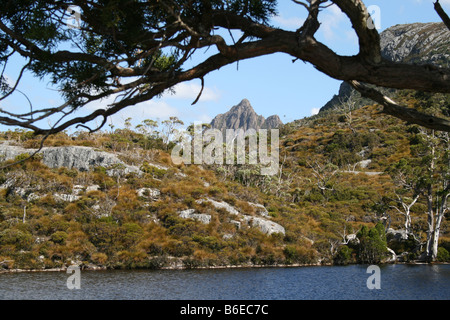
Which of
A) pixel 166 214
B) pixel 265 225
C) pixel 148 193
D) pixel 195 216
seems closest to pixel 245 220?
pixel 265 225

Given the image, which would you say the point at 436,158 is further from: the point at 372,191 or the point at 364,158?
the point at 364,158

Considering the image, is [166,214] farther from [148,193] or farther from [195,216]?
[148,193]

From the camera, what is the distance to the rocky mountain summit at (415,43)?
89.1 meters

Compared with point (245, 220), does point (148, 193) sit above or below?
above

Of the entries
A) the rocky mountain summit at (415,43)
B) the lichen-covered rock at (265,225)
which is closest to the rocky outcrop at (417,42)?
the rocky mountain summit at (415,43)

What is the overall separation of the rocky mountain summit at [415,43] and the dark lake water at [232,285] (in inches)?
2773

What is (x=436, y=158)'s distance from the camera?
27266 mm

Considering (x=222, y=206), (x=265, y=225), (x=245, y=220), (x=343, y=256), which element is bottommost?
(x=343, y=256)

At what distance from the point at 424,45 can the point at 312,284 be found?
104 metres

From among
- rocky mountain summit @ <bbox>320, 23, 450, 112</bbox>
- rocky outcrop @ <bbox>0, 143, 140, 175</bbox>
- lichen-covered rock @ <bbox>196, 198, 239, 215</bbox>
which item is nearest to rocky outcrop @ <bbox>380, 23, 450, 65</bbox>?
rocky mountain summit @ <bbox>320, 23, 450, 112</bbox>

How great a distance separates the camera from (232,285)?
17.8 metres

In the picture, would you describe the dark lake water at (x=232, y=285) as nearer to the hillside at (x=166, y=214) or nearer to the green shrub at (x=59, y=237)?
the hillside at (x=166, y=214)

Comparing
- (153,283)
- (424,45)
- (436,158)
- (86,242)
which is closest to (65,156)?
(86,242)

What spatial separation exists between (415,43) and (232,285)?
4440 inches
